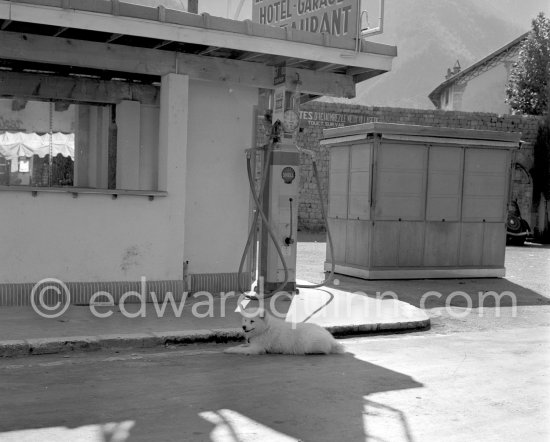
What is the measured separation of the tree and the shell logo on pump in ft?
81.5

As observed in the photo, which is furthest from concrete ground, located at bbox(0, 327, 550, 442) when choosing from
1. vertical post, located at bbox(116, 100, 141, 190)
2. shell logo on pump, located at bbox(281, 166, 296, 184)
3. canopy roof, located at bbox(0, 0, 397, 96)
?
vertical post, located at bbox(116, 100, 141, 190)

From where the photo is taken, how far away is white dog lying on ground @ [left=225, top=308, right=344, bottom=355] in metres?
7.25

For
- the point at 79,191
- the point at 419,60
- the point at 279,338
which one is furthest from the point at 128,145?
the point at 419,60

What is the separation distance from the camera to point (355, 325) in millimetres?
8672

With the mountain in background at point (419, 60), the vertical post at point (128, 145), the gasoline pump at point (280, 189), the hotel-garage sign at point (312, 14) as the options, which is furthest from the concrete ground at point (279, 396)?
the mountain in background at point (419, 60)

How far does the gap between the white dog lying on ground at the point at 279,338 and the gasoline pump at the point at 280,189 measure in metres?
2.76

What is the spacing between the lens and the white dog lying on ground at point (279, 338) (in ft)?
23.8

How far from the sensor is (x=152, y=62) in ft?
30.9

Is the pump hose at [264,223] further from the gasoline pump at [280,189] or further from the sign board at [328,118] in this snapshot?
the sign board at [328,118]

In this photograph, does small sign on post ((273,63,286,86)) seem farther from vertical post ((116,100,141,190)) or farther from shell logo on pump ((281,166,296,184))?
vertical post ((116,100,141,190))

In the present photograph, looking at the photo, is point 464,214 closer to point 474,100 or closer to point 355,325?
point 355,325

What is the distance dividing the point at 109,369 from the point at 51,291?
273 centimetres

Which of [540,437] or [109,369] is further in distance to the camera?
[109,369]

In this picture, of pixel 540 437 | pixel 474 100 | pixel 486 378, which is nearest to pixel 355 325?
pixel 486 378
